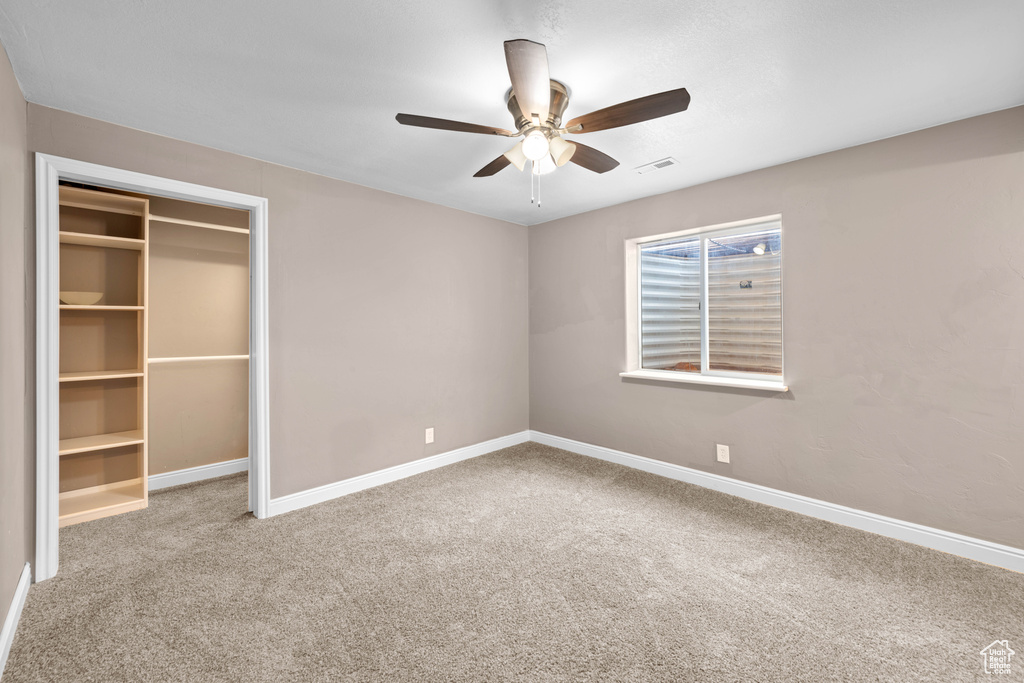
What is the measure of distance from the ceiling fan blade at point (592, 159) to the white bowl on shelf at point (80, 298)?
3.32 metres

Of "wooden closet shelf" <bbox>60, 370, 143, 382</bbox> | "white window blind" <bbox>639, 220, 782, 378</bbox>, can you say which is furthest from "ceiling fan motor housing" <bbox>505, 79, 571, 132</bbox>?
"wooden closet shelf" <bbox>60, 370, 143, 382</bbox>

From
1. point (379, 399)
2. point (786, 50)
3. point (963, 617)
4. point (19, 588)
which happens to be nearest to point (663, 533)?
point (963, 617)

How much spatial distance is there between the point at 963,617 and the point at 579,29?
2885 mm

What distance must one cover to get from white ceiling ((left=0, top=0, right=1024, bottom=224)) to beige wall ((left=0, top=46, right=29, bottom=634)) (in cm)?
27

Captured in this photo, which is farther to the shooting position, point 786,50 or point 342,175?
point 342,175

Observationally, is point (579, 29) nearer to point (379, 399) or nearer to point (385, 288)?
point (385, 288)

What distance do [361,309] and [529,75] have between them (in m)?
2.26

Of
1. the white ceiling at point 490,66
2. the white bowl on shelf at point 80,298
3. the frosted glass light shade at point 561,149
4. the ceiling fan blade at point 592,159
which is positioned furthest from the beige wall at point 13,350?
the ceiling fan blade at point 592,159

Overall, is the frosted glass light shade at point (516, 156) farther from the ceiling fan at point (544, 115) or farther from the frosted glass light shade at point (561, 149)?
the frosted glass light shade at point (561, 149)

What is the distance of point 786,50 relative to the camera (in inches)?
67.4

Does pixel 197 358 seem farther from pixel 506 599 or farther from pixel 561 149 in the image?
pixel 561 149

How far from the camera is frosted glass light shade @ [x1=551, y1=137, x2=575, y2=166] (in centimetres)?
199

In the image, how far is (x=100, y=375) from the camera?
282 cm

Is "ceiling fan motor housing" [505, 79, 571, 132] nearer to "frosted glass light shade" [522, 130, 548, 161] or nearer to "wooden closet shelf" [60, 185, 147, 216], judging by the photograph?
"frosted glass light shade" [522, 130, 548, 161]
